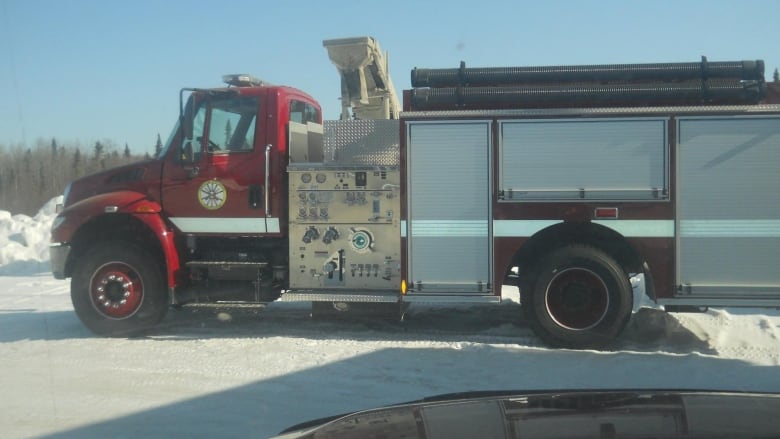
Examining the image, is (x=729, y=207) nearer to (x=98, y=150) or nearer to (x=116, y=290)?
(x=116, y=290)

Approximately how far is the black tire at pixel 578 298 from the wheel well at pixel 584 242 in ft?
0.42

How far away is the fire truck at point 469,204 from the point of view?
7.62 m

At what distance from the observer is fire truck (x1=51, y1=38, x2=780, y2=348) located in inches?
300

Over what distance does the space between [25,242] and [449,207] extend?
13.9 m

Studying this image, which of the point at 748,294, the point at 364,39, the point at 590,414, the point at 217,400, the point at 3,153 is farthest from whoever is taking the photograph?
the point at 3,153

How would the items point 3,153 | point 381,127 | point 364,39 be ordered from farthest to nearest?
point 3,153, point 364,39, point 381,127

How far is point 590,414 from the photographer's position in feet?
9.39

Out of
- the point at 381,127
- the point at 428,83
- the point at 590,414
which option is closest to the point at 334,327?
the point at 381,127

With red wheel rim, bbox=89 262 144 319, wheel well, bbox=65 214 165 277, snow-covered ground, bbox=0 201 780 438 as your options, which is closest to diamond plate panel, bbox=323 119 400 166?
snow-covered ground, bbox=0 201 780 438

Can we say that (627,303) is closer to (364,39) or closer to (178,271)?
(364,39)

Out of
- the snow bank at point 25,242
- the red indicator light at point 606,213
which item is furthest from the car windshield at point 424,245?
the snow bank at point 25,242

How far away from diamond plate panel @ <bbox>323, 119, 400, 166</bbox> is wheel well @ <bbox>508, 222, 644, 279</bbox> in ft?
6.47

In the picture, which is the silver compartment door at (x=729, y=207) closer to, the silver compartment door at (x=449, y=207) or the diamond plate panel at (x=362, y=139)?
the silver compartment door at (x=449, y=207)

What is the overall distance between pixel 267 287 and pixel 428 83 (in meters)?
3.12
